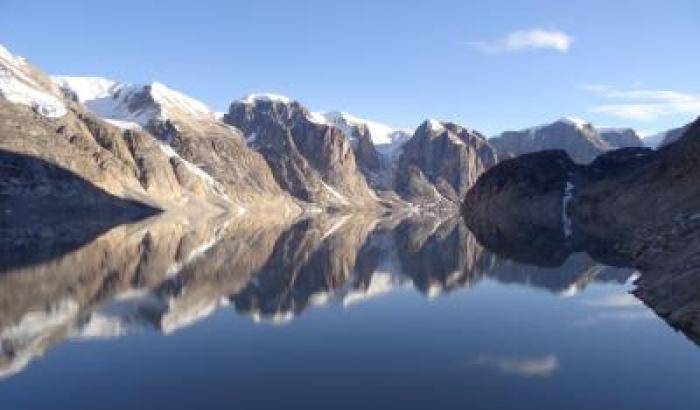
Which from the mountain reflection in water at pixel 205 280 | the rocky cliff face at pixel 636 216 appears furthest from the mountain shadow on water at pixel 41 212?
the rocky cliff face at pixel 636 216

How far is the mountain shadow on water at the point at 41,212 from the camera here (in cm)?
11381

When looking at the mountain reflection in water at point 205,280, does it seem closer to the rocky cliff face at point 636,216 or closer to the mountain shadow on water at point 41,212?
the rocky cliff face at point 636,216

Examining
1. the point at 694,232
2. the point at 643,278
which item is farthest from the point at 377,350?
the point at 694,232

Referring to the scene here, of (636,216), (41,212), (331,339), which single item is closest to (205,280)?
(331,339)

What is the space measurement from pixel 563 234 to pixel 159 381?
105260 millimetres

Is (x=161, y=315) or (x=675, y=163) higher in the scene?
(x=675, y=163)

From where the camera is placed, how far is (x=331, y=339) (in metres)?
43.6

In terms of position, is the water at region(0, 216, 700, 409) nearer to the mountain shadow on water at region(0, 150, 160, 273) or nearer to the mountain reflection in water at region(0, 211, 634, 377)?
the mountain reflection in water at region(0, 211, 634, 377)

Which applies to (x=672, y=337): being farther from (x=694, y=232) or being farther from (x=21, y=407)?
(x=21, y=407)

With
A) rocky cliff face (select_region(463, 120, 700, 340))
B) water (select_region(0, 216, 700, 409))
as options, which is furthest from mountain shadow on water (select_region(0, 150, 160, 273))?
rocky cliff face (select_region(463, 120, 700, 340))

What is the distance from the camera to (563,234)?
128375mm

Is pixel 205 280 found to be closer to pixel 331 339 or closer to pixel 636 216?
pixel 331 339

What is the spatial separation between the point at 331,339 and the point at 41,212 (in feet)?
502

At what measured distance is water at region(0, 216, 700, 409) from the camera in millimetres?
30766
